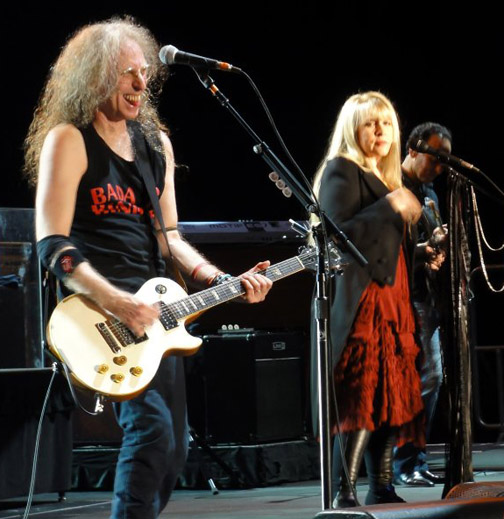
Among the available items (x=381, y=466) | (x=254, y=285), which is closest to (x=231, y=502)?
(x=381, y=466)

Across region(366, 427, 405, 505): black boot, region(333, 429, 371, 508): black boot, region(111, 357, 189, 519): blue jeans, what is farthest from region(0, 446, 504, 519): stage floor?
region(111, 357, 189, 519): blue jeans

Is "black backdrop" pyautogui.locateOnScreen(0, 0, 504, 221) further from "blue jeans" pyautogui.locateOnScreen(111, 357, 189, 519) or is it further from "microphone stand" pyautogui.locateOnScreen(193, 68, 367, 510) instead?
"blue jeans" pyautogui.locateOnScreen(111, 357, 189, 519)

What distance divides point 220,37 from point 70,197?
6.33m

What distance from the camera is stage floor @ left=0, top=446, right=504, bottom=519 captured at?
584 cm

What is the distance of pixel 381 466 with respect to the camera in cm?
484

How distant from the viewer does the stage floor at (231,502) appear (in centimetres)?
584

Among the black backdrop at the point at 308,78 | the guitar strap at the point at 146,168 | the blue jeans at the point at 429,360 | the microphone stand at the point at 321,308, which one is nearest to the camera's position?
the guitar strap at the point at 146,168

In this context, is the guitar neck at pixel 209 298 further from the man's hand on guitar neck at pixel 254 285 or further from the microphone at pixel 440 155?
the microphone at pixel 440 155

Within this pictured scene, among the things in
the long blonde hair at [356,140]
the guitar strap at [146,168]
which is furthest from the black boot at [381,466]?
the guitar strap at [146,168]

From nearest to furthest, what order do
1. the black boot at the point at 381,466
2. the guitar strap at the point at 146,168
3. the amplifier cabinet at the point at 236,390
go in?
the guitar strap at the point at 146,168 → the black boot at the point at 381,466 → the amplifier cabinet at the point at 236,390

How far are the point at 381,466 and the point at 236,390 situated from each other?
103 inches

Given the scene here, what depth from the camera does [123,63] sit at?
360cm

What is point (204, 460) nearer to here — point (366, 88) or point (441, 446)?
point (441, 446)

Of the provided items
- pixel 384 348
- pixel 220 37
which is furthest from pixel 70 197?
pixel 220 37
